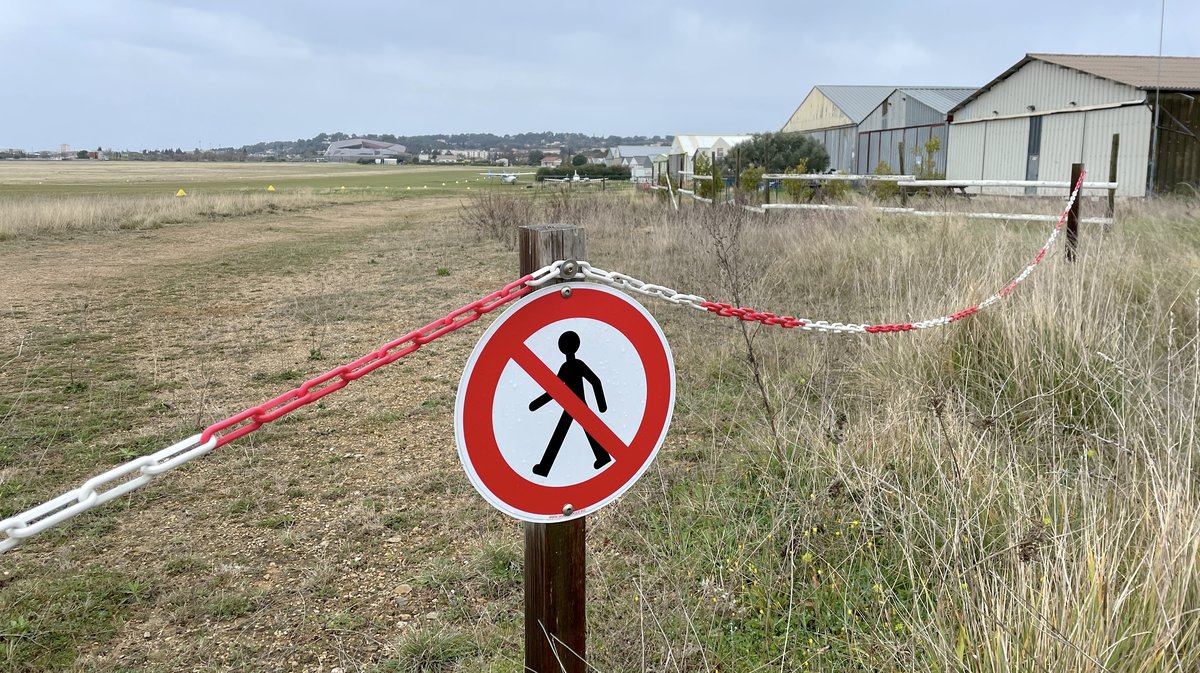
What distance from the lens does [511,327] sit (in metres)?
1.69

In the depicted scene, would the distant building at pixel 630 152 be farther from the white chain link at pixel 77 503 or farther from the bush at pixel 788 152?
the white chain link at pixel 77 503

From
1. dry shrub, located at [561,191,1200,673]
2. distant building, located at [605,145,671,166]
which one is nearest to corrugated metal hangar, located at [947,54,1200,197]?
dry shrub, located at [561,191,1200,673]

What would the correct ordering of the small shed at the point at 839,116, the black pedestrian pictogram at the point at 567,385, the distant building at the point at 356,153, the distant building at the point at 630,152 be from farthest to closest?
1. the distant building at the point at 356,153
2. the distant building at the point at 630,152
3. the small shed at the point at 839,116
4. the black pedestrian pictogram at the point at 567,385

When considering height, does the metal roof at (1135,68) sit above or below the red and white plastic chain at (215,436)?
above

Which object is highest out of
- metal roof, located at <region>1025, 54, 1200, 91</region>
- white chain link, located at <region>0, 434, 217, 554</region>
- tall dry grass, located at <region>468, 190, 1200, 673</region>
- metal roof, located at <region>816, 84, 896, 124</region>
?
metal roof, located at <region>816, 84, 896, 124</region>

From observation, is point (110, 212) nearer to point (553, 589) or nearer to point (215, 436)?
point (215, 436)

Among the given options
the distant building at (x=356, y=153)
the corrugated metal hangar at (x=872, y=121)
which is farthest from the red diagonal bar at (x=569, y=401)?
the distant building at (x=356, y=153)

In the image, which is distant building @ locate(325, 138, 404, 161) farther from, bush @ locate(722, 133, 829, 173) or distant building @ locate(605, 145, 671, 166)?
bush @ locate(722, 133, 829, 173)

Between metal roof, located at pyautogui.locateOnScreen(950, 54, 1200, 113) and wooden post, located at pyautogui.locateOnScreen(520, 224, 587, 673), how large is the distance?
2171cm

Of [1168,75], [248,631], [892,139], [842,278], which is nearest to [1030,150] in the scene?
[1168,75]

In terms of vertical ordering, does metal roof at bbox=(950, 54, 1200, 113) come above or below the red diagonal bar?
above

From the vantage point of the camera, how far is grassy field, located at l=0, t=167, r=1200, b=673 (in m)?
2.29

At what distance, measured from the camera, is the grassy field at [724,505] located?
2.29 meters

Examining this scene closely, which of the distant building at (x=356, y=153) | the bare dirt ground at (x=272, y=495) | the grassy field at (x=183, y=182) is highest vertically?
the distant building at (x=356, y=153)
